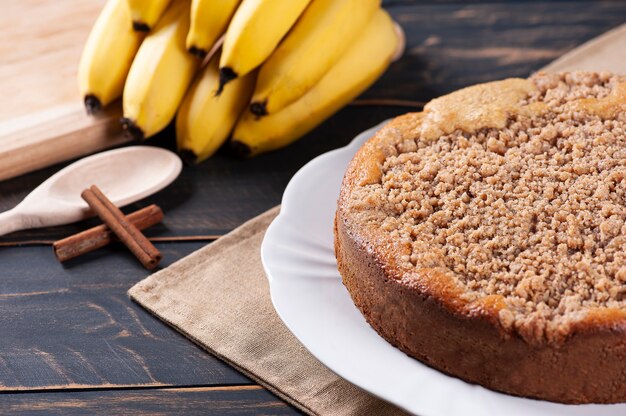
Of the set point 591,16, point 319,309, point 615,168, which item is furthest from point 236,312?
point 591,16

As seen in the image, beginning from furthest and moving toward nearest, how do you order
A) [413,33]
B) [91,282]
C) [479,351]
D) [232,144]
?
[413,33] → [232,144] → [91,282] → [479,351]

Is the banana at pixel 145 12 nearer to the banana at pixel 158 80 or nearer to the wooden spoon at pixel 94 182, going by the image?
the banana at pixel 158 80

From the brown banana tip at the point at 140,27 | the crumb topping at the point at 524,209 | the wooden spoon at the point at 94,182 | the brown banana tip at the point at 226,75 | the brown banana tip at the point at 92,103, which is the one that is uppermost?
the brown banana tip at the point at 140,27

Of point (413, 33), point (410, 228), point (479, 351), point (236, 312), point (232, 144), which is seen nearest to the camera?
point (479, 351)

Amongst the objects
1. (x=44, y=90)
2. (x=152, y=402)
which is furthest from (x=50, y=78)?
(x=152, y=402)

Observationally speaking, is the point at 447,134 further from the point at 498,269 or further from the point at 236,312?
the point at 236,312

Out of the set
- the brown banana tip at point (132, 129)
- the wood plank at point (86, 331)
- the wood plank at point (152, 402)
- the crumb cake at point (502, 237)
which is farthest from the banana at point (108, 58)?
the wood plank at point (152, 402)
